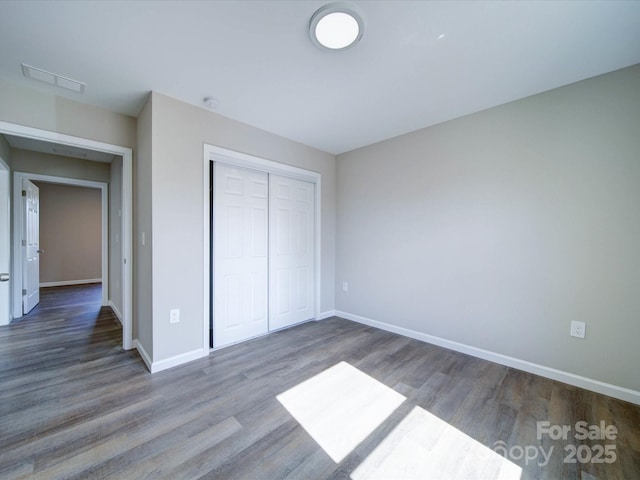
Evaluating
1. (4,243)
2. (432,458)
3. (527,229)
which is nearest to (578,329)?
(527,229)

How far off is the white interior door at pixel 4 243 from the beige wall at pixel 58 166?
39 centimetres

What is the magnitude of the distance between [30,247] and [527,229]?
664cm

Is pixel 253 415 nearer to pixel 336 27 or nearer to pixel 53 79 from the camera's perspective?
pixel 336 27

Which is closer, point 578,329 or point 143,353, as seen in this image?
point 578,329

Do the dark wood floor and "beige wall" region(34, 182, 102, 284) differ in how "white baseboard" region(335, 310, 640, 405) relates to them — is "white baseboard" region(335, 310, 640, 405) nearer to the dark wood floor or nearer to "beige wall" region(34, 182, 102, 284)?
the dark wood floor

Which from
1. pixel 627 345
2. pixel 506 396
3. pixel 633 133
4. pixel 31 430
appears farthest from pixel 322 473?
pixel 633 133

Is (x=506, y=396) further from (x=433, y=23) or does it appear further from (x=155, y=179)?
(x=155, y=179)

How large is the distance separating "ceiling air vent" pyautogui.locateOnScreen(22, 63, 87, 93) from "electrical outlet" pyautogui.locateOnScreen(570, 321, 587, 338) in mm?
4545

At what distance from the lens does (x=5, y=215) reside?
3227 mm

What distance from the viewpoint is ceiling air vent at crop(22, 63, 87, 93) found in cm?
196

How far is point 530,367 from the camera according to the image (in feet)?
7.45

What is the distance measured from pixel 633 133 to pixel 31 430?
453cm
